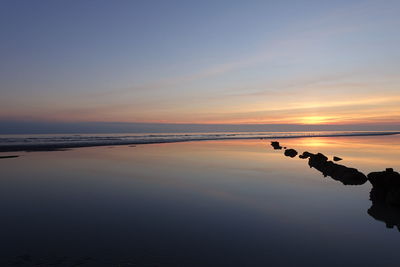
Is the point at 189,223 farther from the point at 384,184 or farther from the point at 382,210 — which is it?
the point at 384,184

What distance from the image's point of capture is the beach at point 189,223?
8242 millimetres

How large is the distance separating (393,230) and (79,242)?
35.0 ft

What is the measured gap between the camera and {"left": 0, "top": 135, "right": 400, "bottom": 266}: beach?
8242 millimetres

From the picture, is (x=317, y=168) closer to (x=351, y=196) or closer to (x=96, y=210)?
(x=351, y=196)

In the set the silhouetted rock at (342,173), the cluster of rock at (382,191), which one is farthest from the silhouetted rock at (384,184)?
the silhouetted rock at (342,173)

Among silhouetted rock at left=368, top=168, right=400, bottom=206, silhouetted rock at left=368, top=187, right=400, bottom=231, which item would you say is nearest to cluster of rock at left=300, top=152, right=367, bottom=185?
silhouetted rock at left=368, top=168, right=400, bottom=206

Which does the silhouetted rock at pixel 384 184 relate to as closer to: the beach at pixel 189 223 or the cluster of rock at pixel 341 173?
the beach at pixel 189 223

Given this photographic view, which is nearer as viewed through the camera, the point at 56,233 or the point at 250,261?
the point at 250,261

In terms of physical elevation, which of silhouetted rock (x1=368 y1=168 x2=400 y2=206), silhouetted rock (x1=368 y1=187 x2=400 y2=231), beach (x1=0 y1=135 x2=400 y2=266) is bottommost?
silhouetted rock (x1=368 y1=187 x2=400 y2=231)

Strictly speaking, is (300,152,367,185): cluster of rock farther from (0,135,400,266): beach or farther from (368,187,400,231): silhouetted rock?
(368,187,400,231): silhouetted rock

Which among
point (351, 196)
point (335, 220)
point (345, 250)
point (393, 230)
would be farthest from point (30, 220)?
point (351, 196)

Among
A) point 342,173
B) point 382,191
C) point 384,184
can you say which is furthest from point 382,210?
point 342,173

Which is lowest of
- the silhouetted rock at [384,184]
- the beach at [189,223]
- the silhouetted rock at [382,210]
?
the silhouetted rock at [382,210]

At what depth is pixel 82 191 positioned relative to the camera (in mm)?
16516
